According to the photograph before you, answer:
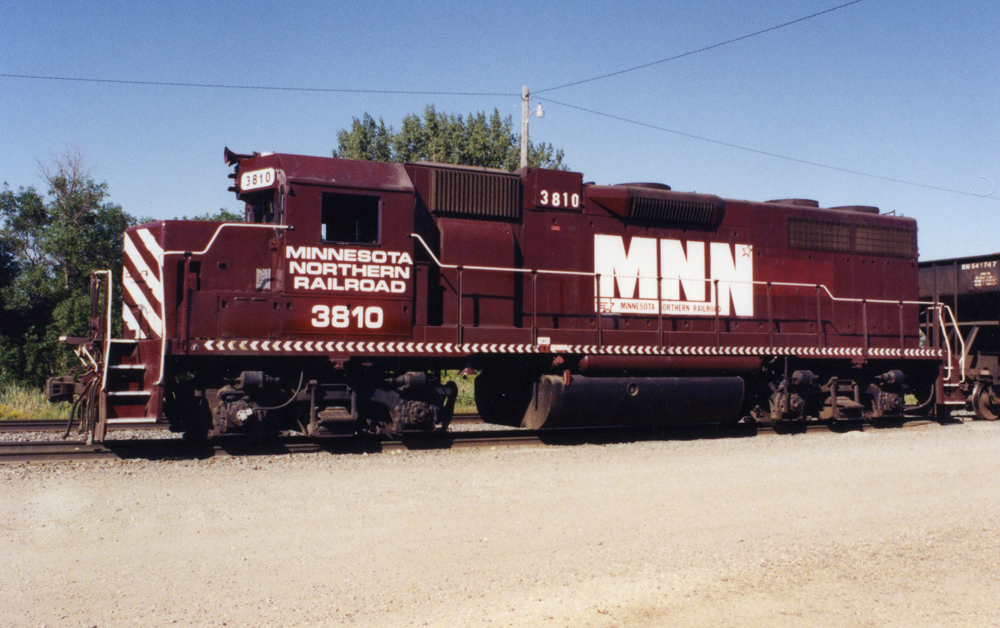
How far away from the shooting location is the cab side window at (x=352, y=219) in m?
Answer: 9.25

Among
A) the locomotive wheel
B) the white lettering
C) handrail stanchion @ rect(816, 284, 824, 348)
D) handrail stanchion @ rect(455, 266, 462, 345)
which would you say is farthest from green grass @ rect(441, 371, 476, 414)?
the locomotive wheel

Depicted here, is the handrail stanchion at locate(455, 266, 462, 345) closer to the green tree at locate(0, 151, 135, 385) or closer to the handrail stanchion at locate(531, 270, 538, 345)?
the handrail stanchion at locate(531, 270, 538, 345)

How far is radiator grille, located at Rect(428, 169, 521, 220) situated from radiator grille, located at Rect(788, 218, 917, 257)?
16.4 ft

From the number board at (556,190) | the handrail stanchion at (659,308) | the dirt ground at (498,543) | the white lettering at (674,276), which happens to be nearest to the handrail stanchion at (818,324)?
the white lettering at (674,276)

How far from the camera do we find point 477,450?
30.7ft

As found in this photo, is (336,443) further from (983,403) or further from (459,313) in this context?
(983,403)

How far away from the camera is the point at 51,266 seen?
92.5 feet

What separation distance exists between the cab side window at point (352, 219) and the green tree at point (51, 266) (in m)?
14.1

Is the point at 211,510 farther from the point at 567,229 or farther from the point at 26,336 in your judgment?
the point at 26,336

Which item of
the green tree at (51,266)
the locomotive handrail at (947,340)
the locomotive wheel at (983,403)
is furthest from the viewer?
the green tree at (51,266)

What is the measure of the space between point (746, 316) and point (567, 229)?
3241 mm

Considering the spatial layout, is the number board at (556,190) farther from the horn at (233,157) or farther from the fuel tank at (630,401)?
the horn at (233,157)

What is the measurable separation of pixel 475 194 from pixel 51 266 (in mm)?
24235

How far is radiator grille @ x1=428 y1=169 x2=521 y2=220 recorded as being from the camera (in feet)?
32.8
